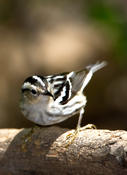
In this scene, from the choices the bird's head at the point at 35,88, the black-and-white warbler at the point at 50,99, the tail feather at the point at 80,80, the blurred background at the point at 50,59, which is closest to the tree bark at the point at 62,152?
the black-and-white warbler at the point at 50,99

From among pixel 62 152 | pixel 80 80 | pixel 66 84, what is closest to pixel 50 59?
pixel 80 80

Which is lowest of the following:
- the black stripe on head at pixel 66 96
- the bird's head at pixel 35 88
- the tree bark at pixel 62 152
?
the tree bark at pixel 62 152

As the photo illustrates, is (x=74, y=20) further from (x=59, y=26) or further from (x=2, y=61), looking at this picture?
(x=2, y=61)

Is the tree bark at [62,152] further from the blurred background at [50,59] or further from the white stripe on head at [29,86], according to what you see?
the blurred background at [50,59]

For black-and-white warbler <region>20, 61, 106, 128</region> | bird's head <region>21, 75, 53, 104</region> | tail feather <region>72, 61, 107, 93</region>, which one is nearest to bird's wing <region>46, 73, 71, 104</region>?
black-and-white warbler <region>20, 61, 106, 128</region>

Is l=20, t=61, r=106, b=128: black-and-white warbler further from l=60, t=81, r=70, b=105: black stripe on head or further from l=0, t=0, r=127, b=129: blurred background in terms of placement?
l=0, t=0, r=127, b=129: blurred background

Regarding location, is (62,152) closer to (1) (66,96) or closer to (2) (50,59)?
(1) (66,96)
